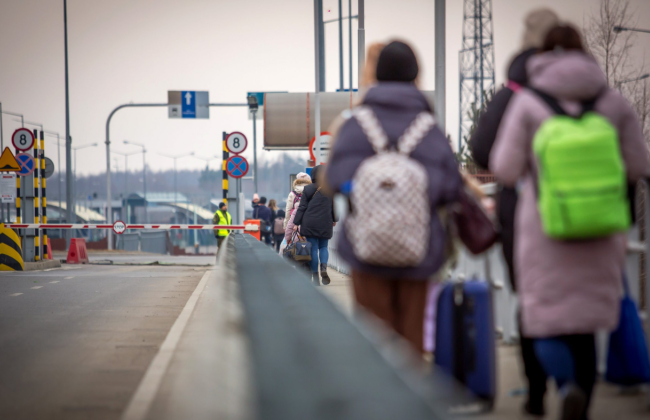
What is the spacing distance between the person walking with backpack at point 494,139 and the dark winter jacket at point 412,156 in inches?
16.4

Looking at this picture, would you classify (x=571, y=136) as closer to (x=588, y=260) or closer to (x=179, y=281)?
(x=588, y=260)

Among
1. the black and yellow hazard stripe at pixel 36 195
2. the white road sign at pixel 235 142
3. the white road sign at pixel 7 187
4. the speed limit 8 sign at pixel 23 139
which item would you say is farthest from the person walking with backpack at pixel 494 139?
the black and yellow hazard stripe at pixel 36 195

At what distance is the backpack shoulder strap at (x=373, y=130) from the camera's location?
350 centimetres

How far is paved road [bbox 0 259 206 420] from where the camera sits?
5180 millimetres

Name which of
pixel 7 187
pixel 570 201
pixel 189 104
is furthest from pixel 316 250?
pixel 189 104

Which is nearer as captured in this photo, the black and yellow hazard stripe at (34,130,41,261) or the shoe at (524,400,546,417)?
the shoe at (524,400,546,417)

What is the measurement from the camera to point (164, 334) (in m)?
8.25

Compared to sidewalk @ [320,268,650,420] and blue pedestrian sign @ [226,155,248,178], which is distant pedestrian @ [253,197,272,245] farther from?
sidewalk @ [320,268,650,420]

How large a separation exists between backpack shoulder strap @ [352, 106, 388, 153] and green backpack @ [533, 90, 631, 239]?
2.19ft

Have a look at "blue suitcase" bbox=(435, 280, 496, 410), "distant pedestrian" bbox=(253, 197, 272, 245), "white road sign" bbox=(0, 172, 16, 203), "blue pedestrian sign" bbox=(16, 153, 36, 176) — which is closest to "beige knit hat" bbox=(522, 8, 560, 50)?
"blue suitcase" bbox=(435, 280, 496, 410)

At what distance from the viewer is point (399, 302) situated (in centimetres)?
357

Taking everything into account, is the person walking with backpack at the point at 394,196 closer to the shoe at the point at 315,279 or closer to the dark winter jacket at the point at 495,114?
the dark winter jacket at the point at 495,114

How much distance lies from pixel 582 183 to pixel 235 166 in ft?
54.0

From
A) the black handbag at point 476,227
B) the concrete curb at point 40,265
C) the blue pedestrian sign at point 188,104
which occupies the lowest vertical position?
the concrete curb at point 40,265
